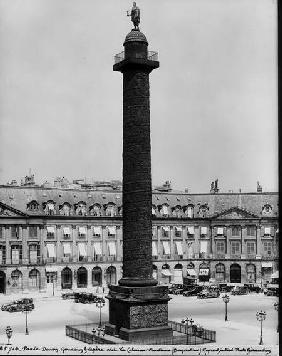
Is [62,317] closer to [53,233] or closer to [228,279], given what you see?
[53,233]

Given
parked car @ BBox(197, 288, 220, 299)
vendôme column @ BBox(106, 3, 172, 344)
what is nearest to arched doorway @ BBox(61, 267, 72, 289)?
parked car @ BBox(197, 288, 220, 299)

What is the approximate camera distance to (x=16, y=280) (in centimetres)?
6894

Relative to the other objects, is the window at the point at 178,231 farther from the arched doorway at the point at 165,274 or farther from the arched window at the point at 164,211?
the arched doorway at the point at 165,274

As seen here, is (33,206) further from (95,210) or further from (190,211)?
(190,211)

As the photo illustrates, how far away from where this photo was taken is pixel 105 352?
3131 cm

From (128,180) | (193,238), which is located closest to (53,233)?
(193,238)

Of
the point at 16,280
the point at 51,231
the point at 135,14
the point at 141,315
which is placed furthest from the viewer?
the point at 51,231

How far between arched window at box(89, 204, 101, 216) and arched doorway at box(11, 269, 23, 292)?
1116 centimetres

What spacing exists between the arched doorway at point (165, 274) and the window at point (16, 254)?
17170mm

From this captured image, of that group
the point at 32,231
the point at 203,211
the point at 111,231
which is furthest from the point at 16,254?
the point at 203,211

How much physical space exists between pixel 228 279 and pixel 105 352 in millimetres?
48573

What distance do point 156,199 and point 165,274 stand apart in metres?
9.26

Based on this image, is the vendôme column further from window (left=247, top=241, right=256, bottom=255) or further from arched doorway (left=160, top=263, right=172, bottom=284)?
window (left=247, top=241, right=256, bottom=255)

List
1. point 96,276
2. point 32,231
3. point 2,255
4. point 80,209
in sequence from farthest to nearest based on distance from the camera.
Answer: point 80,209 → point 96,276 → point 32,231 → point 2,255
